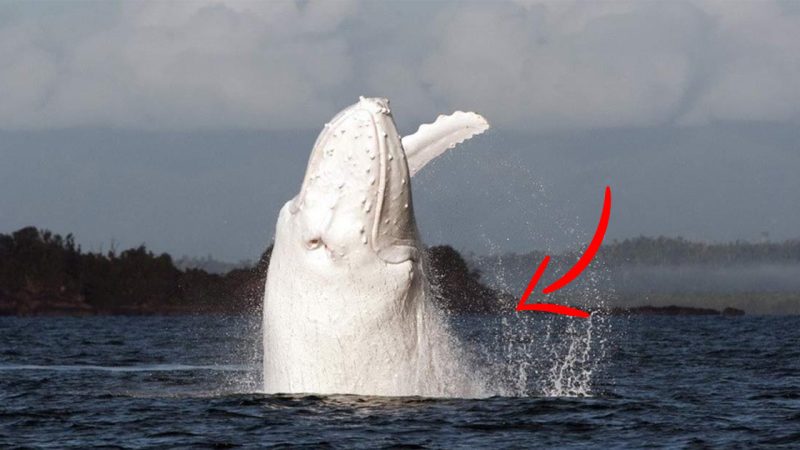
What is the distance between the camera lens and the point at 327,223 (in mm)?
11180

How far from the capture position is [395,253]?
1130cm

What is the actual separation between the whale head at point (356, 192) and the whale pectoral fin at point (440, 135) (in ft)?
2.29

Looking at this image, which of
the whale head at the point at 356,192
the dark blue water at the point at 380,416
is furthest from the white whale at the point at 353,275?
the dark blue water at the point at 380,416

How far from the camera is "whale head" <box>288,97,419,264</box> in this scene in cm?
1113

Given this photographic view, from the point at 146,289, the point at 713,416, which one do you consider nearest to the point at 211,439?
the point at 713,416

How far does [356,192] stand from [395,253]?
0.60 metres

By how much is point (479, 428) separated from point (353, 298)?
2.87 metres

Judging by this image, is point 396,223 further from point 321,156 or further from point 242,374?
point 242,374

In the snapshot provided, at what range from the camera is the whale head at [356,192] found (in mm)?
11133

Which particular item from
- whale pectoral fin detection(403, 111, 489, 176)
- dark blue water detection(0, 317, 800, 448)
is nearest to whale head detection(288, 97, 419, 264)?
whale pectoral fin detection(403, 111, 489, 176)

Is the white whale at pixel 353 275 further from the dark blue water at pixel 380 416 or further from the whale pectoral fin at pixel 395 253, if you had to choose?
the dark blue water at pixel 380 416

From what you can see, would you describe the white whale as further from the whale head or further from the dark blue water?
the dark blue water

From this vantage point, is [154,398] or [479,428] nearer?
[479,428]

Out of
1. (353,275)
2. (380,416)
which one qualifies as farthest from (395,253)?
(380,416)
